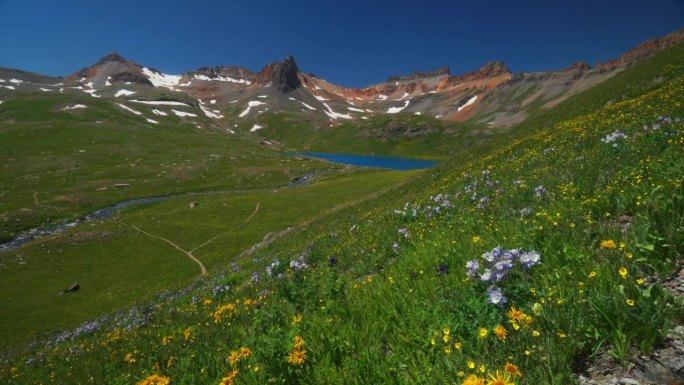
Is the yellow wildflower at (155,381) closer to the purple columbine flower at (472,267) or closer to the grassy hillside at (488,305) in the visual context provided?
the grassy hillside at (488,305)

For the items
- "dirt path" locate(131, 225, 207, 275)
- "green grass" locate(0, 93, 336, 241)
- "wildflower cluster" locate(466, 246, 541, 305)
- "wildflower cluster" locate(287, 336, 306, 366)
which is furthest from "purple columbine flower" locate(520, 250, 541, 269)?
"green grass" locate(0, 93, 336, 241)

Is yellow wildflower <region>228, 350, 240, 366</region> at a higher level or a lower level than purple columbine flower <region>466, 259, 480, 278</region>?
lower

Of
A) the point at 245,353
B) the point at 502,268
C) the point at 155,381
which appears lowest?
the point at 155,381

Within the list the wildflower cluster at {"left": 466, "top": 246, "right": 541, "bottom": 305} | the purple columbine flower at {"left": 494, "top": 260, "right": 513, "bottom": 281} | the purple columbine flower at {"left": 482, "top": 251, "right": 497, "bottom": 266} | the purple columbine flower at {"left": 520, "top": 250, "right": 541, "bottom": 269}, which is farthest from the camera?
the purple columbine flower at {"left": 482, "top": 251, "right": 497, "bottom": 266}

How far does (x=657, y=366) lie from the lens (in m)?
2.78

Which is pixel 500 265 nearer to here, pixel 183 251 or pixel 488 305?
pixel 488 305

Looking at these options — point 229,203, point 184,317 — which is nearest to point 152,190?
point 229,203

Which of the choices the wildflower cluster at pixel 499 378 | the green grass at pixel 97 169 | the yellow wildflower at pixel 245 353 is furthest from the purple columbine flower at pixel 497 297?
the green grass at pixel 97 169

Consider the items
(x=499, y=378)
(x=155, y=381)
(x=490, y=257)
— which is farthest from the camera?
(x=155, y=381)

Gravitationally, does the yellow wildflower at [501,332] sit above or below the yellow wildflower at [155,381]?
above

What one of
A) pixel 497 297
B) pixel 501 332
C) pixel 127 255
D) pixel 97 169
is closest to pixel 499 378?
pixel 501 332

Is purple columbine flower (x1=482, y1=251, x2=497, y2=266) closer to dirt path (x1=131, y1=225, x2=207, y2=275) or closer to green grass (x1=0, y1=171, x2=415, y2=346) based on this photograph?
green grass (x1=0, y1=171, x2=415, y2=346)

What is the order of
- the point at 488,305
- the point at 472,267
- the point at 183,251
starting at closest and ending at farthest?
the point at 488,305 → the point at 472,267 → the point at 183,251

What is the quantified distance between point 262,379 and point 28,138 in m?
181
